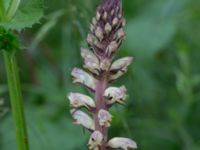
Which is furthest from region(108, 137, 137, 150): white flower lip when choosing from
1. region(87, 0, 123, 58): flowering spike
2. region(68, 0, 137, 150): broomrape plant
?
region(87, 0, 123, 58): flowering spike

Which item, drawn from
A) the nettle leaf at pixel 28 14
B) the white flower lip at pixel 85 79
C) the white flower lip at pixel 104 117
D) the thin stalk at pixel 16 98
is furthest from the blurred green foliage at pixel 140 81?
the white flower lip at pixel 104 117

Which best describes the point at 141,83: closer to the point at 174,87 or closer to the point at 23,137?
the point at 174,87

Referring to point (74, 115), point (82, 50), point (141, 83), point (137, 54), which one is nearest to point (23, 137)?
point (74, 115)

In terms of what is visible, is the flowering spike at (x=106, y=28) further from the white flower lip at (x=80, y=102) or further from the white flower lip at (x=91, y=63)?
the white flower lip at (x=80, y=102)

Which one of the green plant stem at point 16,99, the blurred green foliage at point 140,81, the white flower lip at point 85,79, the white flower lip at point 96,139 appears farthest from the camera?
the blurred green foliage at point 140,81

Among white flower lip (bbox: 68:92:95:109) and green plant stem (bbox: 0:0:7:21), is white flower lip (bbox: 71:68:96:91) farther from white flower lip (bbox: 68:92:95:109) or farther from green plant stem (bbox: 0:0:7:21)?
green plant stem (bbox: 0:0:7:21)

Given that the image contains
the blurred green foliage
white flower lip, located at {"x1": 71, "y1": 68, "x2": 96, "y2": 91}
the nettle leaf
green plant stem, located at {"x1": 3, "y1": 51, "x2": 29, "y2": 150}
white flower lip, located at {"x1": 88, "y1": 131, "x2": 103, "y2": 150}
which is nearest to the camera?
white flower lip, located at {"x1": 88, "y1": 131, "x2": 103, "y2": 150}
